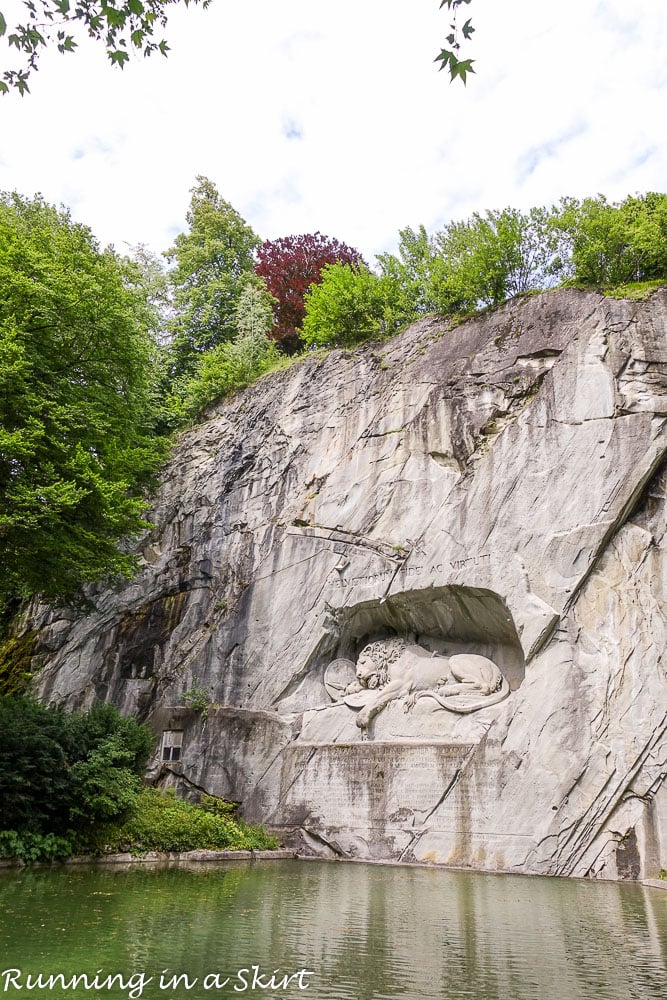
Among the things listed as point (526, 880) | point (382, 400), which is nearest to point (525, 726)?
point (526, 880)

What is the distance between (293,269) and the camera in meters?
31.7

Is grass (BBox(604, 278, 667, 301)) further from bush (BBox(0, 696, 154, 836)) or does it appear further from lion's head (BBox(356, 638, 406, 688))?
bush (BBox(0, 696, 154, 836))

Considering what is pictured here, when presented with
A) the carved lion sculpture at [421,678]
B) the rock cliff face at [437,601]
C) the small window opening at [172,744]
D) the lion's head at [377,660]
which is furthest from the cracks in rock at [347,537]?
the small window opening at [172,744]

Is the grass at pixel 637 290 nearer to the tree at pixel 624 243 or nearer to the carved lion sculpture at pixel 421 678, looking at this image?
the tree at pixel 624 243

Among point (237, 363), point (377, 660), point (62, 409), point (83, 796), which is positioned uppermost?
point (237, 363)

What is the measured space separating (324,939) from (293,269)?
2915 cm

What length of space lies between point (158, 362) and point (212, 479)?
28.4ft

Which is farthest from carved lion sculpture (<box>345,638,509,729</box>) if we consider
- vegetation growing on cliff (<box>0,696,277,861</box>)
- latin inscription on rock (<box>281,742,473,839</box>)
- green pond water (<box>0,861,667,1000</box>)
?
green pond water (<box>0,861,667,1000</box>)

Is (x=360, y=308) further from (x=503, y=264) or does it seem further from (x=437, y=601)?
(x=437, y=601)

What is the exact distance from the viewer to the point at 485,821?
1241 centimetres

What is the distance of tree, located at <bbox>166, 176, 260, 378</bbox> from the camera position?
29.0 meters

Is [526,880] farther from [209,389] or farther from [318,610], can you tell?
[209,389]

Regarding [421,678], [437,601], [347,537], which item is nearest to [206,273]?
[347,537]

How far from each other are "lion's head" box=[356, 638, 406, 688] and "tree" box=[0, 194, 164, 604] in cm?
568
